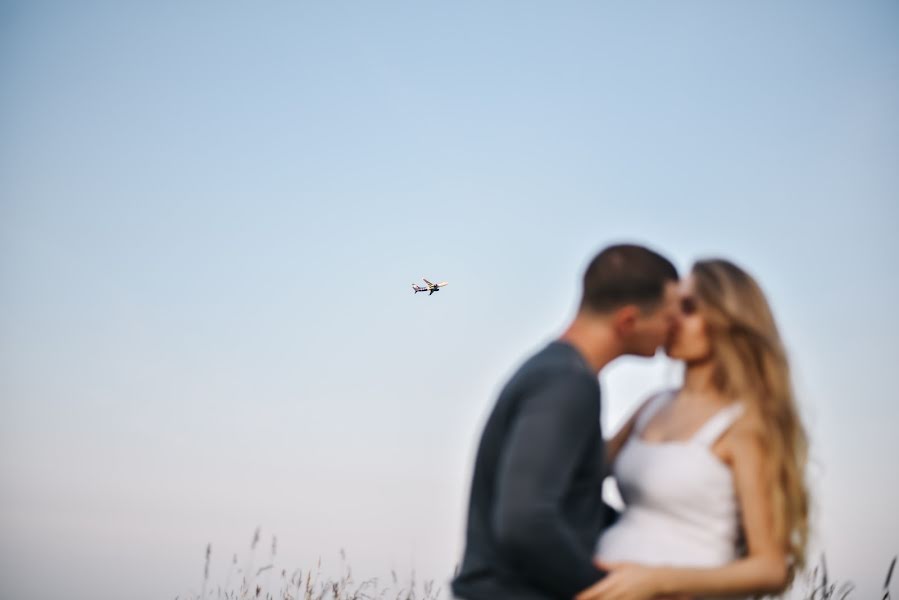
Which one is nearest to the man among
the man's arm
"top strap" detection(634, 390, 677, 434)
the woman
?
the man's arm

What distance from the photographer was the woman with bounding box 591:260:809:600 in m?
3.54

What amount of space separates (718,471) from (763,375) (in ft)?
1.57

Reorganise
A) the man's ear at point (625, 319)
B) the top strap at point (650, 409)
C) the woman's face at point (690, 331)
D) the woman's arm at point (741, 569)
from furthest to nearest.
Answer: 1. the top strap at point (650, 409)
2. the woman's face at point (690, 331)
3. the man's ear at point (625, 319)
4. the woman's arm at point (741, 569)

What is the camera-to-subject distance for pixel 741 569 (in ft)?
11.6

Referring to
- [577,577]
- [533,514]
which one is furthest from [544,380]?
[577,577]

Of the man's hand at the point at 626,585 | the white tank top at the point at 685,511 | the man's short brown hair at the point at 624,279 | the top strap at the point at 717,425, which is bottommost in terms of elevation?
the man's hand at the point at 626,585

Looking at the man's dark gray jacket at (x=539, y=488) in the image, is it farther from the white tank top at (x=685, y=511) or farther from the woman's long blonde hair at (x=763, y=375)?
the woman's long blonde hair at (x=763, y=375)

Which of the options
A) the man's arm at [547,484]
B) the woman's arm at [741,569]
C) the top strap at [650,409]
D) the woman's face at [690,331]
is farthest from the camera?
the top strap at [650,409]

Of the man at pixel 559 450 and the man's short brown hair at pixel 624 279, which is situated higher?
the man's short brown hair at pixel 624 279

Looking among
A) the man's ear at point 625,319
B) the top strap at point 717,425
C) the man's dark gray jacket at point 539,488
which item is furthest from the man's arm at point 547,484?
the top strap at point 717,425

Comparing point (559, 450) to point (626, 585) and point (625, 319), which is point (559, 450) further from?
→ point (625, 319)

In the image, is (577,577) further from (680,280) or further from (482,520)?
(680,280)

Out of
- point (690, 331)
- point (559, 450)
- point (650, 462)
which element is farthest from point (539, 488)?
point (690, 331)

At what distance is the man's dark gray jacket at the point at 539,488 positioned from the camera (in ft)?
10.8
